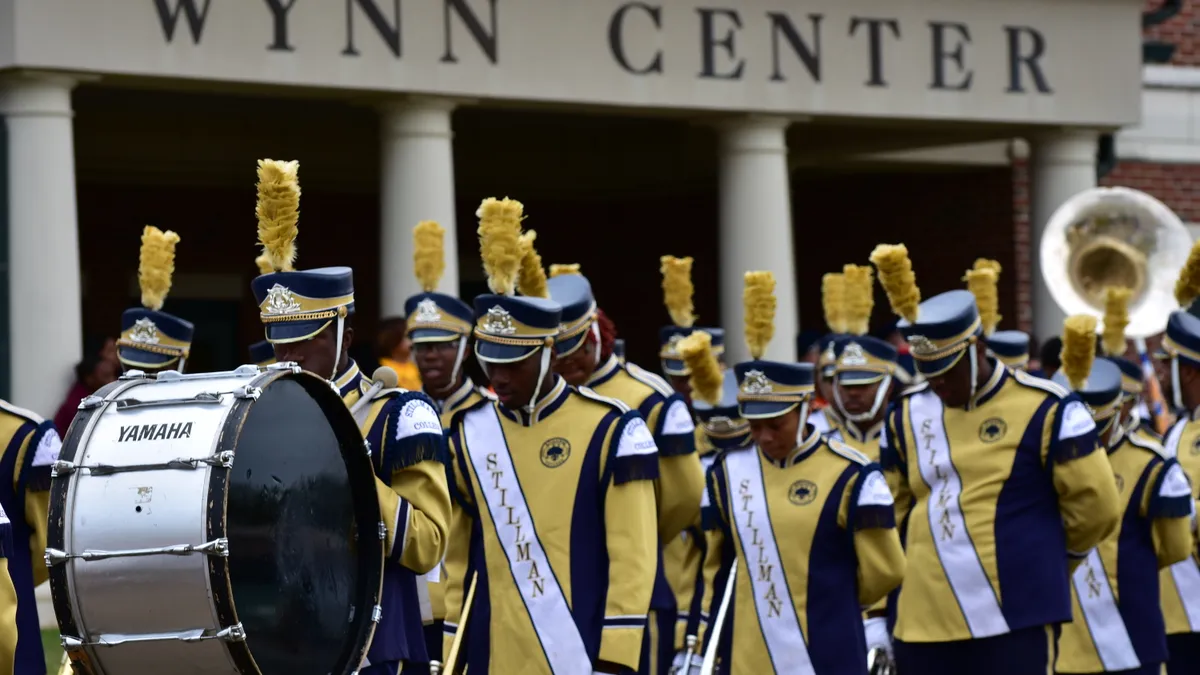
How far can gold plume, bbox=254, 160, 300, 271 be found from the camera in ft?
17.7

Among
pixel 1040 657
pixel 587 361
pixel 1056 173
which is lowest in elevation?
pixel 1040 657

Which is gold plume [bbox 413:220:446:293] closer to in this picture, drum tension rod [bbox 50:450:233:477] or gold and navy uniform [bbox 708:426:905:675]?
gold and navy uniform [bbox 708:426:905:675]

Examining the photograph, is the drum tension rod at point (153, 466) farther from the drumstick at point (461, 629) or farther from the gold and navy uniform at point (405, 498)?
the drumstick at point (461, 629)

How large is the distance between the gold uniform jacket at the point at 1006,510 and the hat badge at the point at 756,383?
29.7 inches

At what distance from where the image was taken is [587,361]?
809 cm

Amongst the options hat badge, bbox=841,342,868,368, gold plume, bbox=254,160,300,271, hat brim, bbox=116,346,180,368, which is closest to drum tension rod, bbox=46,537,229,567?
gold plume, bbox=254,160,300,271

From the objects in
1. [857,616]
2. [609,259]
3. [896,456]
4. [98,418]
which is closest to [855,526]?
[857,616]

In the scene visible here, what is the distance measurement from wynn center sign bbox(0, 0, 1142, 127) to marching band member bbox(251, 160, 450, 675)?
6.49m

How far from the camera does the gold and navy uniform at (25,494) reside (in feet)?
19.8

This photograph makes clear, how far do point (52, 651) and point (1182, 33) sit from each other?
1063 centimetres

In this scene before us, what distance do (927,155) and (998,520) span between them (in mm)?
10071

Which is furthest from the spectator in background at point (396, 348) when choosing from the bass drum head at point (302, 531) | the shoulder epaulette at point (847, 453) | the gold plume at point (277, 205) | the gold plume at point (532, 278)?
the bass drum head at point (302, 531)

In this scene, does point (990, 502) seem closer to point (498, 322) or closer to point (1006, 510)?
point (1006, 510)

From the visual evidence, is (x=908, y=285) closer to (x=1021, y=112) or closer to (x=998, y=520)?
(x=998, y=520)
